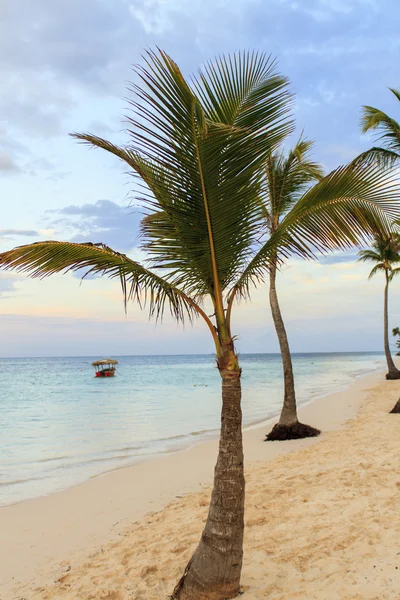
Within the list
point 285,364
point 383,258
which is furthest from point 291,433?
point 383,258

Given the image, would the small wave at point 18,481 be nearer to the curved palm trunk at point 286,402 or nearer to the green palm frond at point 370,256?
the curved palm trunk at point 286,402

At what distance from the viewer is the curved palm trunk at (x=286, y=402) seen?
1170 centimetres

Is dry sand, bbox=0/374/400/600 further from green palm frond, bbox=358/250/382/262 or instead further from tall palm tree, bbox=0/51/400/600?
green palm frond, bbox=358/250/382/262

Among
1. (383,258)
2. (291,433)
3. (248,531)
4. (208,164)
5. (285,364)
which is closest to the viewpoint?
(208,164)

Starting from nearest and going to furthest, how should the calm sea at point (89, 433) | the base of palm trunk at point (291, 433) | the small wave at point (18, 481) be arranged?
the small wave at point (18, 481) < the calm sea at point (89, 433) < the base of palm trunk at point (291, 433)

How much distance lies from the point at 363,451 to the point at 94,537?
5.19 meters

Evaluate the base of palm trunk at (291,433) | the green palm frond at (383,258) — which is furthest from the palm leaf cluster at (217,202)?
the green palm frond at (383,258)

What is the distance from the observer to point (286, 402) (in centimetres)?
1175

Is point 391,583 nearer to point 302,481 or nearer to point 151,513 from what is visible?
point 302,481

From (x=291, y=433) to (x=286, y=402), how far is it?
787mm

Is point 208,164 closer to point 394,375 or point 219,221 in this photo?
point 219,221

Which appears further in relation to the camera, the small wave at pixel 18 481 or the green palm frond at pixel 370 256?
the green palm frond at pixel 370 256

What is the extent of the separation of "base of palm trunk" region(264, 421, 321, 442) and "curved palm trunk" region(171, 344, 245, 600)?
8374 mm

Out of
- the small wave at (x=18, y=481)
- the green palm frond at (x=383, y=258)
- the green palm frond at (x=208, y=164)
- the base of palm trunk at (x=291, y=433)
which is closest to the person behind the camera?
the green palm frond at (x=208, y=164)
